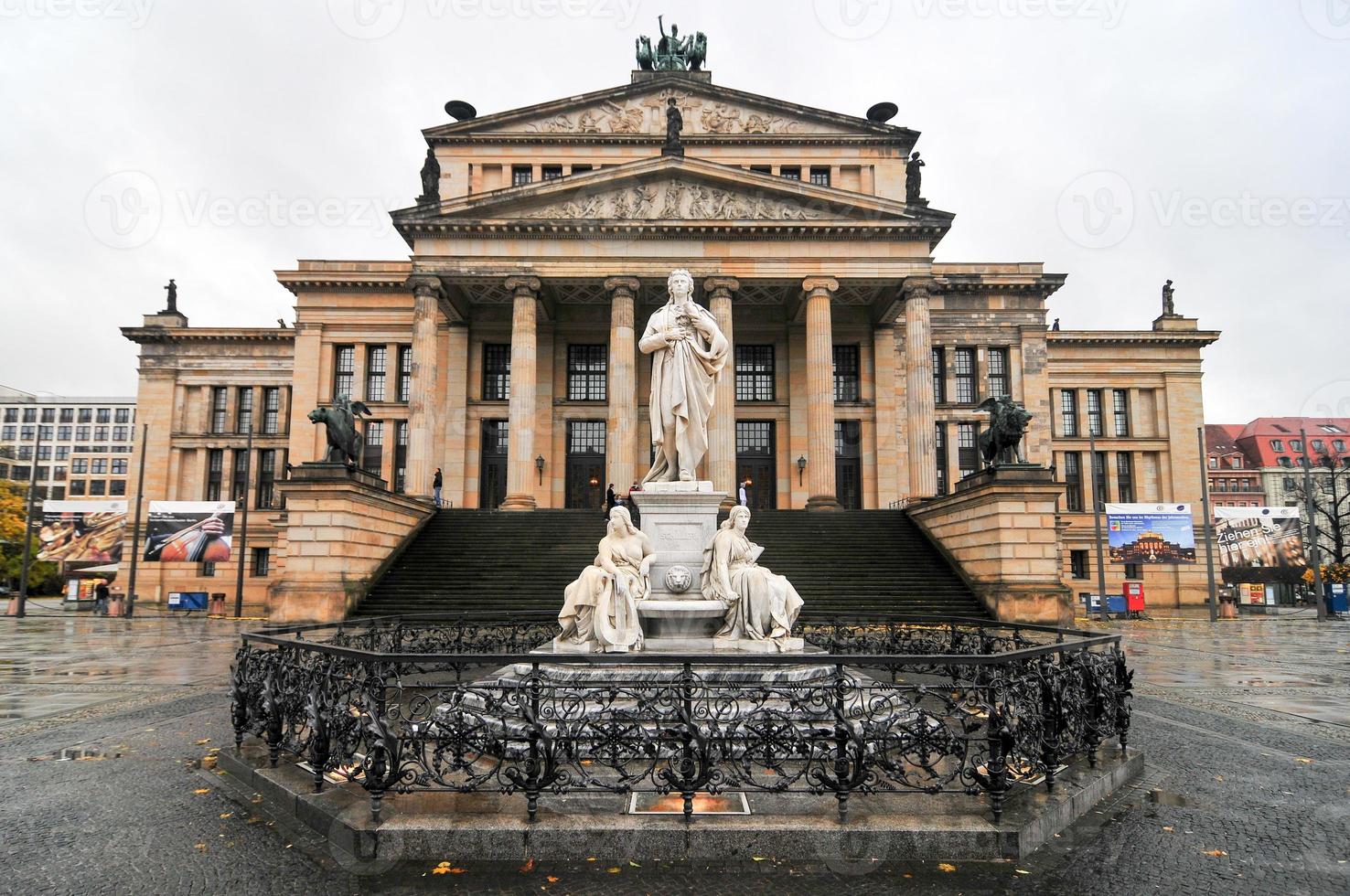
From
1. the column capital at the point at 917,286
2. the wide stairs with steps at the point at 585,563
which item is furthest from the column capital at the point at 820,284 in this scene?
the wide stairs with steps at the point at 585,563

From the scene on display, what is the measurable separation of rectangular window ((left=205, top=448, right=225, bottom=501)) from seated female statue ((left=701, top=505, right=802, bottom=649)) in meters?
52.5

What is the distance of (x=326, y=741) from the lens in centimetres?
610

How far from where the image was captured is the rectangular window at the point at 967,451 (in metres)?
47.0

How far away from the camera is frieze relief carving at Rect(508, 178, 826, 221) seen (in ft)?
123

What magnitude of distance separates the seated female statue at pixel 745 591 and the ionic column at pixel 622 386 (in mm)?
26233

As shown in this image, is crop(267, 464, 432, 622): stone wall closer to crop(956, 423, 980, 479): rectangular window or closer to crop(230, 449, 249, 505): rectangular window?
crop(230, 449, 249, 505): rectangular window

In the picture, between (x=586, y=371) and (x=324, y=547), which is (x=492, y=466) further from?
(x=324, y=547)

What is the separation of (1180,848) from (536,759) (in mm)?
4662

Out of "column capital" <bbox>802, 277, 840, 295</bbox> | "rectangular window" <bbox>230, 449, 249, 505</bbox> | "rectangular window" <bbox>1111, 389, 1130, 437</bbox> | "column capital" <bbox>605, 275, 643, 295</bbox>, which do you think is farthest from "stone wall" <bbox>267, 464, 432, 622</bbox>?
"rectangular window" <bbox>1111, 389, 1130, 437</bbox>

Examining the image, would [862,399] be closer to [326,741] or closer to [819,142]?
[819,142]

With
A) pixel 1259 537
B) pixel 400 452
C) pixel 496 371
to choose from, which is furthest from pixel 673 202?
pixel 1259 537

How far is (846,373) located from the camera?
4391 cm

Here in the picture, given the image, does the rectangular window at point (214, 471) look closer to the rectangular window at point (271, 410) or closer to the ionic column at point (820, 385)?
the rectangular window at point (271, 410)

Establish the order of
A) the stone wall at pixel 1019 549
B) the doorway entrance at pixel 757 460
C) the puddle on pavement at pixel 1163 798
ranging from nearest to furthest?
the puddle on pavement at pixel 1163 798, the stone wall at pixel 1019 549, the doorway entrance at pixel 757 460
